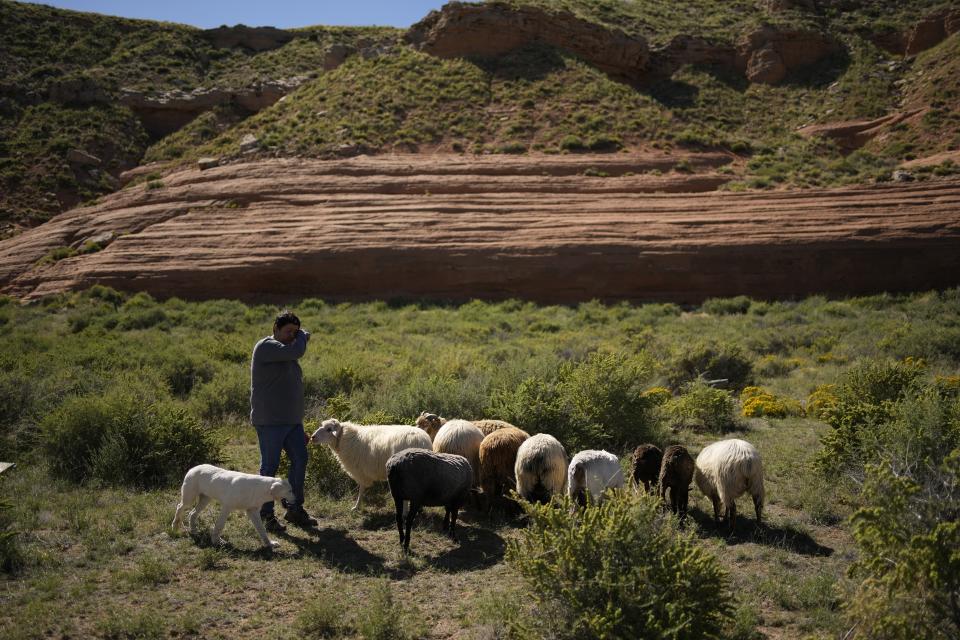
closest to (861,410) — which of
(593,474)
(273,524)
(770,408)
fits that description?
(770,408)

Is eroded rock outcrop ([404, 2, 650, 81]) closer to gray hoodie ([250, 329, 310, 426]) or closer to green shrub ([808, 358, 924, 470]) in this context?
green shrub ([808, 358, 924, 470])

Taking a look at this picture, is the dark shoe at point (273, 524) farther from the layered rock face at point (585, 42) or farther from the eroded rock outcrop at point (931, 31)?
the eroded rock outcrop at point (931, 31)

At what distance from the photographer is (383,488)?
8258mm

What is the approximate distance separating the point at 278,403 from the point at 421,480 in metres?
1.85

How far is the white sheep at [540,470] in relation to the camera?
6773 millimetres

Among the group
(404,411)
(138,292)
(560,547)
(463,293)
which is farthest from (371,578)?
(138,292)

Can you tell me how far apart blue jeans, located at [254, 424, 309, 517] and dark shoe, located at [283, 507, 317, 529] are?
5 cm

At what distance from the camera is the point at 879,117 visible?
3466cm

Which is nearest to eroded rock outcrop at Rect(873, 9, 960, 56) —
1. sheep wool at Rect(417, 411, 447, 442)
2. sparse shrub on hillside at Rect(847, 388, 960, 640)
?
sheep wool at Rect(417, 411, 447, 442)

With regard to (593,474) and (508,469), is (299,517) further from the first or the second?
(593,474)

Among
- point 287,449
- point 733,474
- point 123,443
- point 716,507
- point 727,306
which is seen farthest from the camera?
point 727,306

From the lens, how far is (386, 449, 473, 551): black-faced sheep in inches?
250

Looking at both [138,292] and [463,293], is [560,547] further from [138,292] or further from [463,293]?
[138,292]

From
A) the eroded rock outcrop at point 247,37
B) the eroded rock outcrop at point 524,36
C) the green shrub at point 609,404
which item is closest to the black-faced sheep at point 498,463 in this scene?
the green shrub at point 609,404
